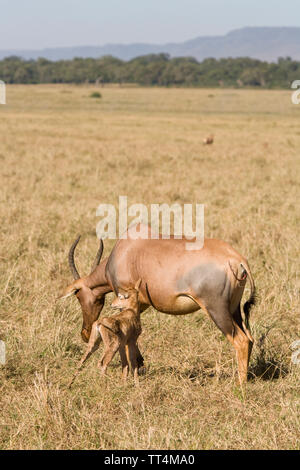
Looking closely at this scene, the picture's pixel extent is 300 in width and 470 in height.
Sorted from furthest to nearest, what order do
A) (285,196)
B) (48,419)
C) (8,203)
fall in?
1. (285,196)
2. (8,203)
3. (48,419)

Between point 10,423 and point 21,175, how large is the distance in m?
12.1

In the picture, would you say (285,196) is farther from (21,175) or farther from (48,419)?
(48,419)

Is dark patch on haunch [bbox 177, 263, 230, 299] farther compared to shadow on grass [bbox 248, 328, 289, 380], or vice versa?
shadow on grass [bbox 248, 328, 289, 380]

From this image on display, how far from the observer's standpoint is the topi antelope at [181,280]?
191 inches

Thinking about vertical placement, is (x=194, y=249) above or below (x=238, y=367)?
above

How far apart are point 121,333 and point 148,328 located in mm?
1610

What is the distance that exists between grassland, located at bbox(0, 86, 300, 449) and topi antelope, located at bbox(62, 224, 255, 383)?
1.42ft

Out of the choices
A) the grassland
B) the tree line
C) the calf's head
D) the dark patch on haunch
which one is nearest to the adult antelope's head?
the grassland

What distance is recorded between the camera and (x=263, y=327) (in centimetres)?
623

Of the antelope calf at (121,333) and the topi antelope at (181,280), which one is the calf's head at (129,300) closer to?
the antelope calf at (121,333)

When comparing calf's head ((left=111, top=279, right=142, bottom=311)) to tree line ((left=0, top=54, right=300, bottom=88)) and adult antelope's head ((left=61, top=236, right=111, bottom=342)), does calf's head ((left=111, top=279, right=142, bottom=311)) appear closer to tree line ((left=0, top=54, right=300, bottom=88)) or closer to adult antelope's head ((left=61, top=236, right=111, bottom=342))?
adult antelope's head ((left=61, top=236, right=111, bottom=342))

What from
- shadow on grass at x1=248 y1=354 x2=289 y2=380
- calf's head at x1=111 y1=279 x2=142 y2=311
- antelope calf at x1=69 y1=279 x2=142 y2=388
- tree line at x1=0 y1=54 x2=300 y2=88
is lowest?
shadow on grass at x1=248 y1=354 x2=289 y2=380

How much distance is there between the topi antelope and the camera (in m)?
4.84
